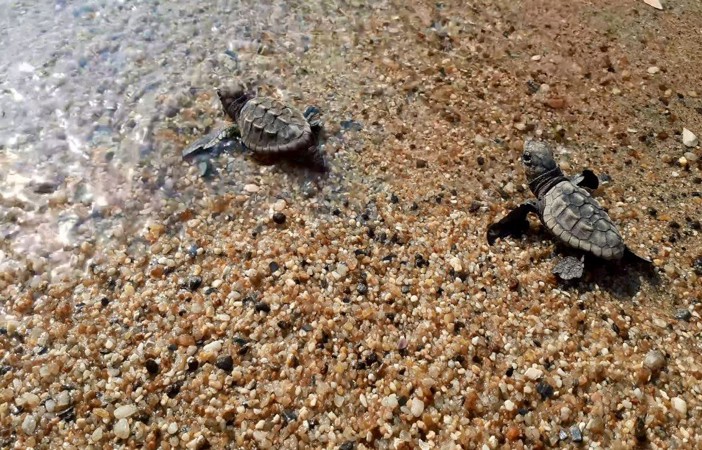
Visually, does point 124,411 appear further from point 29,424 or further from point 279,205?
point 279,205

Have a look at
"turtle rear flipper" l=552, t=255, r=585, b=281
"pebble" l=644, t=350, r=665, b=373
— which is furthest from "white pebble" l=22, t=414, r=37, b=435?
"pebble" l=644, t=350, r=665, b=373

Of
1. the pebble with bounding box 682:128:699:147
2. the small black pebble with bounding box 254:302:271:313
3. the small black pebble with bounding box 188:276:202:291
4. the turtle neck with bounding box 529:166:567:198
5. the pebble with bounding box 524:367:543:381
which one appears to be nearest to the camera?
the pebble with bounding box 524:367:543:381

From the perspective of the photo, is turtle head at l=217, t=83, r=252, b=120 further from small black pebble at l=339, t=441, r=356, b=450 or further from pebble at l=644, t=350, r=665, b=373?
pebble at l=644, t=350, r=665, b=373

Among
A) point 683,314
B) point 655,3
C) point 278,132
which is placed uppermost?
point 655,3

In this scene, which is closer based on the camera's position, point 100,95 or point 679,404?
point 679,404

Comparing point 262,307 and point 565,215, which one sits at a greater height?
point 565,215

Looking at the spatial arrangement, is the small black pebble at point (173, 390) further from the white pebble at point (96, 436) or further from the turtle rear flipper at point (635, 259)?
the turtle rear flipper at point (635, 259)

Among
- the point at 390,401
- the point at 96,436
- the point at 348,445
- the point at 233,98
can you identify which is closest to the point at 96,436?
the point at 96,436
